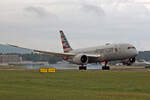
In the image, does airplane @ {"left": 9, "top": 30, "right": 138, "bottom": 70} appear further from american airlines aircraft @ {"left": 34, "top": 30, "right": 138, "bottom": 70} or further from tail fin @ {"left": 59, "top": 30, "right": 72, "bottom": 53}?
tail fin @ {"left": 59, "top": 30, "right": 72, "bottom": 53}

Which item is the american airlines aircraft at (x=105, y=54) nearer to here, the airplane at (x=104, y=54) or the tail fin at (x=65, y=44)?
the airplane at (x=104, y=54)

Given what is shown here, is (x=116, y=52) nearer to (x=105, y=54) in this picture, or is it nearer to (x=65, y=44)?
(x=105, y=54)

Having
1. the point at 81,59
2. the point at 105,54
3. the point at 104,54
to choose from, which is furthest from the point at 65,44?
the point at 105,54

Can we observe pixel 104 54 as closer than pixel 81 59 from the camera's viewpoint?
Yes

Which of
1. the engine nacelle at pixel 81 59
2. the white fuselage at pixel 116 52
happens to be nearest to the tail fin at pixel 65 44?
the engine nacelle at pixel 81 59

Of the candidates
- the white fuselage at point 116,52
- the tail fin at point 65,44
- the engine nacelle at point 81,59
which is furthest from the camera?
the tail fin at point 65,44

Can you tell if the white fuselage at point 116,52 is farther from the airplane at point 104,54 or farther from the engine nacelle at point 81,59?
the engine nacelle at point 81,59

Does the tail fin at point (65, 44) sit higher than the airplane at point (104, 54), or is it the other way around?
the tail fin at point (65, 44)

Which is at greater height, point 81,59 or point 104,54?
point 104,54

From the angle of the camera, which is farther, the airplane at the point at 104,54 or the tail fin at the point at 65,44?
the tail fin at the point at 65,44

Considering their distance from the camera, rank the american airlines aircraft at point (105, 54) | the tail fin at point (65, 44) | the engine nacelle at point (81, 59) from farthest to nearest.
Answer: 1. the tail fin at point (65, 44)
2. the engine nacelle at point (81, 59)
3. the american airlines aircraft at point (105, 54)

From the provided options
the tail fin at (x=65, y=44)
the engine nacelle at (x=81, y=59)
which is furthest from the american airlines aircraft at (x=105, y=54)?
the tail fin at (x=65, y=44)

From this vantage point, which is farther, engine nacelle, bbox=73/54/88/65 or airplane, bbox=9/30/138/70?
engine nacelle, bbox=73/54/88/65

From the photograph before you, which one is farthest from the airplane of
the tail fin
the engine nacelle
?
the tail fin
